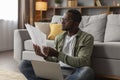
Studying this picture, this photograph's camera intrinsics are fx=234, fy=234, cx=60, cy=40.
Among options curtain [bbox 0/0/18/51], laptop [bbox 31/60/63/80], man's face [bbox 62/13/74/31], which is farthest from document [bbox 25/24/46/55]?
curtain [bbox 0/0/18/51]

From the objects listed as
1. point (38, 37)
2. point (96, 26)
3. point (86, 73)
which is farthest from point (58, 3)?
point (86, 73)

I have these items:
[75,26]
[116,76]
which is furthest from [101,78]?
[75,26]

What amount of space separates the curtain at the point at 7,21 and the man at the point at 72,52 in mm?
3220

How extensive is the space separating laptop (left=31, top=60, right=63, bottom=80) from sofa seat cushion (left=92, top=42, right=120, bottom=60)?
854 mm

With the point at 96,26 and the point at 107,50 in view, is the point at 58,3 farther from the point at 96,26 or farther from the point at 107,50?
the point at 107,50

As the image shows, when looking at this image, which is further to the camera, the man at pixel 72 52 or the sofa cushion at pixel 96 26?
the sofa cushion at pixel 96 26

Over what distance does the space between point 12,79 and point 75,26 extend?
110 cm

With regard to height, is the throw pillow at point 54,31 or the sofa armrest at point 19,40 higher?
the throw pillow at point 54,31

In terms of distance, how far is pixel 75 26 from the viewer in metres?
2.17

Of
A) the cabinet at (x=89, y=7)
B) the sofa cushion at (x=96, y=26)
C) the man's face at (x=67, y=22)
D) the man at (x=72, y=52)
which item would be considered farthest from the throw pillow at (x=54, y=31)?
the cabinet at (x=89, y=7)

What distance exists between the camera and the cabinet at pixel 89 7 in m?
5.64

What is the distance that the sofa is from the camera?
2633mm

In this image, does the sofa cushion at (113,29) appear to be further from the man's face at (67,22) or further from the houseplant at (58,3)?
the houseplant at (58,3)

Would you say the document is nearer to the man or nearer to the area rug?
the man
